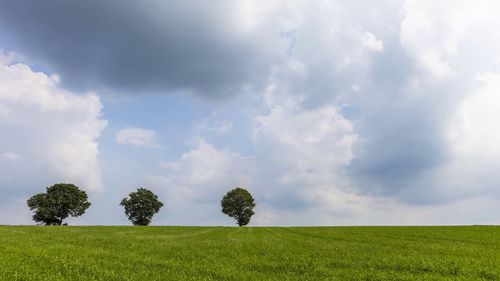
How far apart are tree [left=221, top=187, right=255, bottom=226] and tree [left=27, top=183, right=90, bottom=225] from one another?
135ft

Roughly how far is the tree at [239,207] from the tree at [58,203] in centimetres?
4102

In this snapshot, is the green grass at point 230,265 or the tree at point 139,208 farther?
the tree at point 139,208

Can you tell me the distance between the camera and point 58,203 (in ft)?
362

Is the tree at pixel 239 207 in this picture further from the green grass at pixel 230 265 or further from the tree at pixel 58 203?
the green grass at pixel 230 265

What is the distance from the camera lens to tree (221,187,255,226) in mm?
126938

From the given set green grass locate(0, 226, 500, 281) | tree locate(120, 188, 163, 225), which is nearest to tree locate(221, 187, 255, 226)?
tree locate(120, 188, 163, 225)

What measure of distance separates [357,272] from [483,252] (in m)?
20.2

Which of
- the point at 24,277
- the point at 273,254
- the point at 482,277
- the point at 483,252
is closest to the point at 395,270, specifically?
the point at 482,277

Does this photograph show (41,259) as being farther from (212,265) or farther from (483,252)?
(483,252)

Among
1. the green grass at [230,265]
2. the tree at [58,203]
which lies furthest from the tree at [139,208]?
the green grass at [230,265]

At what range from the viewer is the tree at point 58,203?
354 feet

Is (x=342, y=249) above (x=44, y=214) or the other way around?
the other way around

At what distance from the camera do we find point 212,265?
27.2 metres

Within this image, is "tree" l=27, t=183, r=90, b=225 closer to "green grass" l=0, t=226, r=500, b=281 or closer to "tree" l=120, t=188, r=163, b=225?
"tree" l=120, t=188, r=163, b=225
